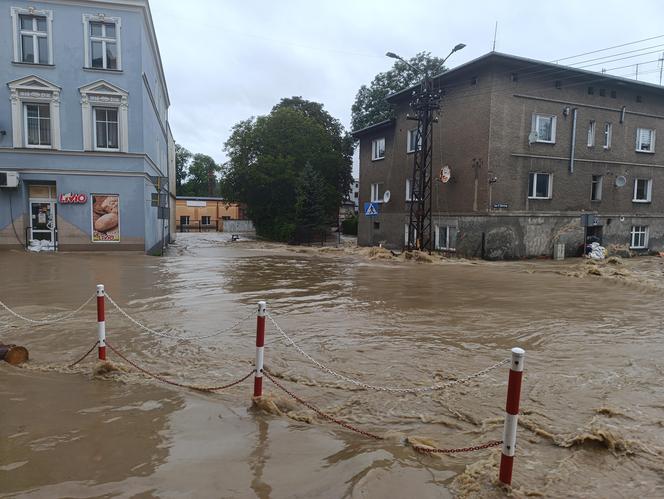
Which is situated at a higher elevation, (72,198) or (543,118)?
(543,118)

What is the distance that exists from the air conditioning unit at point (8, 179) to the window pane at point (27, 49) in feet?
16.4

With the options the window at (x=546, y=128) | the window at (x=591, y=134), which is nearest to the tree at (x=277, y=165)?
the window at (x=546, y=128)

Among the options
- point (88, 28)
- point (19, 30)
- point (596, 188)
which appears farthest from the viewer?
point (596, 188)

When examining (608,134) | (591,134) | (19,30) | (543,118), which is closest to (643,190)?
(608,134)

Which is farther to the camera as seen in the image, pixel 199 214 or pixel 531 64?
pixel 199 214

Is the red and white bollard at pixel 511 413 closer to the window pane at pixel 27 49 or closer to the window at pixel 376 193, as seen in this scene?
the window pane at pixel 27 49

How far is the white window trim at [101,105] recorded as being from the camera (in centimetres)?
2173

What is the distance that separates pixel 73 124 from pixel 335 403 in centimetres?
2125

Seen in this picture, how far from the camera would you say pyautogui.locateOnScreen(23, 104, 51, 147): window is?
21.6 metres

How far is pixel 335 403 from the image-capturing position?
5.27 meters

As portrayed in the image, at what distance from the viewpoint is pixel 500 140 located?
24328 millimetres

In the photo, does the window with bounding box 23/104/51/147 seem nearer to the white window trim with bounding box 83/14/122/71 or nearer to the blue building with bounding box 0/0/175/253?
the blue building with bounding box 0/0/175/253

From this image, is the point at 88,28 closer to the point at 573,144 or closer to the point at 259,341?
the point at 259,341

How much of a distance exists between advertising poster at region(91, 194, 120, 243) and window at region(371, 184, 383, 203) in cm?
1802
